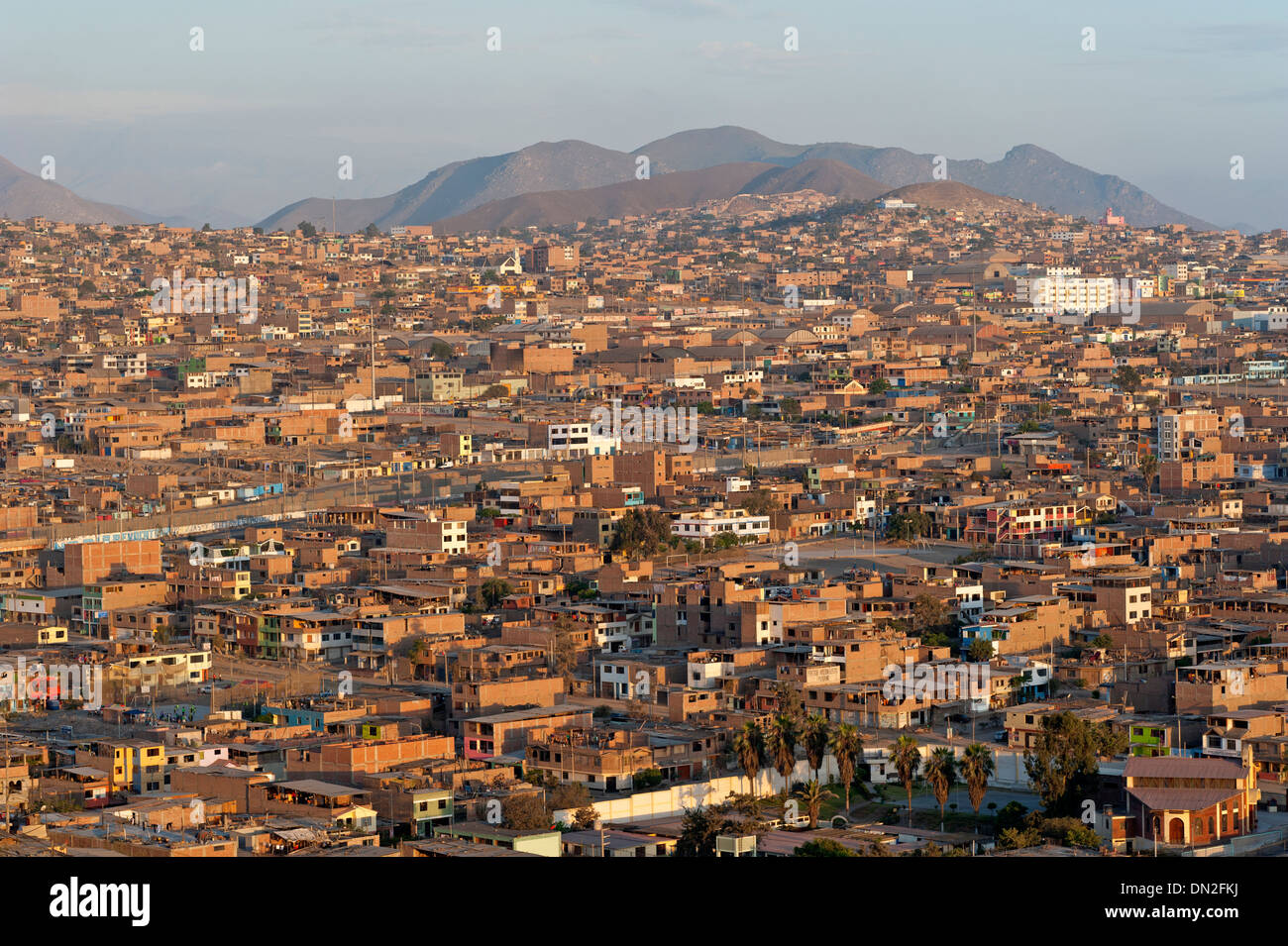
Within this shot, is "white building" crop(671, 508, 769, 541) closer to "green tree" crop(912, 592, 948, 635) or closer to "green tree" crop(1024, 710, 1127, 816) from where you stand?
"green tree" crop(912, 592, 948, 635)

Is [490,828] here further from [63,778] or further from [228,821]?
[63,778]

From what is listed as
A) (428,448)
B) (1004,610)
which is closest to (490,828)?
(1004,610)

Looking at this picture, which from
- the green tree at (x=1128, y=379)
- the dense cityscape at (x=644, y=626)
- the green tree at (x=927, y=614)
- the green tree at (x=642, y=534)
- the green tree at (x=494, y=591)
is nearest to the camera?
the dense cityscape at (x=644, y=626)

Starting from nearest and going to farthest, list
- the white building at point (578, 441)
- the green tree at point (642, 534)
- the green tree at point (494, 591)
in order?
the green tree at point (494, 591), the green tree at point (642, 534), the white building at point (578, 441)

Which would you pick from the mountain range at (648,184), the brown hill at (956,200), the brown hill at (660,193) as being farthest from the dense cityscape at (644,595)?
the mountain range at (648,184)

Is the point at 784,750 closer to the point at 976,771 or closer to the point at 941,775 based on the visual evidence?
the point at 941,775

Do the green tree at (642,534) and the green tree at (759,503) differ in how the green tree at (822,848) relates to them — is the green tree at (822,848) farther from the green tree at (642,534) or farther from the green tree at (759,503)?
the green tree at (759,503)
